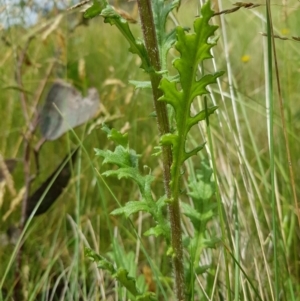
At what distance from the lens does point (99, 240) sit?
1.18 meters

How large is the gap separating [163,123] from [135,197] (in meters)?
0.63

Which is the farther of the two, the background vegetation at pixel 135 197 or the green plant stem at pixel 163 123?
the background vegetation at pixel 135 197

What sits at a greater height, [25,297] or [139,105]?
[139,105]

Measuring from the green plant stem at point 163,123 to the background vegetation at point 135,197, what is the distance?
0.06 meters

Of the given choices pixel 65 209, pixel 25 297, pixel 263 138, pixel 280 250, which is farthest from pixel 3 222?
pixel 263 138

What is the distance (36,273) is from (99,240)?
0.55 feet

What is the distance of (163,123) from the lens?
2.25 feet

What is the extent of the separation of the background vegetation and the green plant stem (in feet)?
0.19

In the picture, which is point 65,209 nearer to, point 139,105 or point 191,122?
point 139,105

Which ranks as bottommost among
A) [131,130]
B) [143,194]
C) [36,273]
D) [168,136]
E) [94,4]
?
[36,273]

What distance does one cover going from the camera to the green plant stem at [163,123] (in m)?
0.65

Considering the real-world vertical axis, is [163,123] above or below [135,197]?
above

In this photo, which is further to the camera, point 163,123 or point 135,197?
point 135,197

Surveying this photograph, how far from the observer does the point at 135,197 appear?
4.23ft
